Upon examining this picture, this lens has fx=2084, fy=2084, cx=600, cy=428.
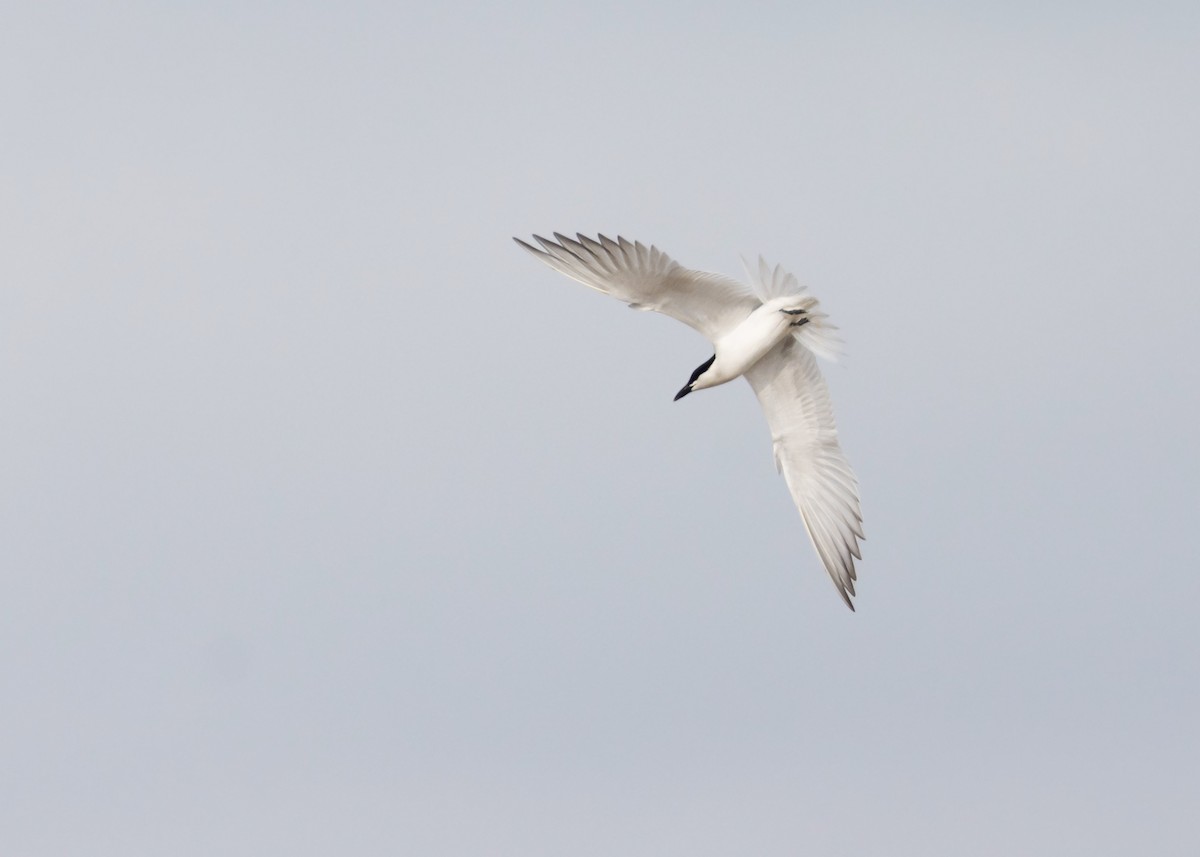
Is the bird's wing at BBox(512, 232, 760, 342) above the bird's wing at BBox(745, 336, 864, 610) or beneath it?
above

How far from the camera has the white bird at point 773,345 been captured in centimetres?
2508

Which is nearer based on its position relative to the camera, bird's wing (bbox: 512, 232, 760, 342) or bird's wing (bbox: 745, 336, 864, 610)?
bird's wing (bbox: 512, 232, 760, 342)

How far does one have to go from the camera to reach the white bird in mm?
25078

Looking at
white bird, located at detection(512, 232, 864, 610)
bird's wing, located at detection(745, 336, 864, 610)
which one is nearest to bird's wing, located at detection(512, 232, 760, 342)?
white bird, located at detection(512, 232, 864, 610)

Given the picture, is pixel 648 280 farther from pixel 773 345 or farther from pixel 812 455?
pixel 812 455

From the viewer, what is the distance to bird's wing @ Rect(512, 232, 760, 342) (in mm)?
24797

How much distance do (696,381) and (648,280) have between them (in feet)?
6.63

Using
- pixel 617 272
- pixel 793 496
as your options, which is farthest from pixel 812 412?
pixel 617 272

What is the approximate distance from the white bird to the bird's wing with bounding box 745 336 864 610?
0.04 feet

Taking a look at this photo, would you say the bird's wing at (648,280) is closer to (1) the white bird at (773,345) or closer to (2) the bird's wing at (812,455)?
(1) the white bird at (773,345)

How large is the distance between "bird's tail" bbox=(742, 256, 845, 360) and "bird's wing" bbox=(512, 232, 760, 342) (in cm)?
22

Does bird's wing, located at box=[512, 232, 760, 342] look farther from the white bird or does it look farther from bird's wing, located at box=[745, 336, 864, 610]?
bird's wing, located at box=[745, 336, 864, 610]

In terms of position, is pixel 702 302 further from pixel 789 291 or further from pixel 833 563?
pixel 833 563

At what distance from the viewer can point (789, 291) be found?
25547mm
